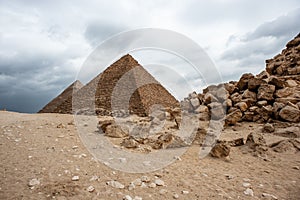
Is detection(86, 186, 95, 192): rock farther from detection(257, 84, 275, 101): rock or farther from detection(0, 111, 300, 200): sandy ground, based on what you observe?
detection(257, 84, 275, 101): rock

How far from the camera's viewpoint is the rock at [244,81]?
9.13m

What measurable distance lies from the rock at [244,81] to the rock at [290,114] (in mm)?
2360

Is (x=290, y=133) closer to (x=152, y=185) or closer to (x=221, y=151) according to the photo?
(x=221, y=151)

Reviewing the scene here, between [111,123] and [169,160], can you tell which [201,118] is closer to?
[111,123]

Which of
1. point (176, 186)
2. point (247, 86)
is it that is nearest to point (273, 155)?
point (176, 186)

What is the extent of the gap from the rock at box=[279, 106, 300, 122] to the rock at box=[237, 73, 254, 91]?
2360mm

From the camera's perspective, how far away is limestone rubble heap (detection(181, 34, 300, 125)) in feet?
24.2

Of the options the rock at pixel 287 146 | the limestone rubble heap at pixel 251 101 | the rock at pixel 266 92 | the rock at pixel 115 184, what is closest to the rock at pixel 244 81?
the limestone rubble heap at pixel 251 101

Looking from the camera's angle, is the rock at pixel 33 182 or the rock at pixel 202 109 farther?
the rock at pixel 202 109

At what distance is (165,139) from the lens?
5121mm

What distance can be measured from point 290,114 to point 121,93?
16625mm

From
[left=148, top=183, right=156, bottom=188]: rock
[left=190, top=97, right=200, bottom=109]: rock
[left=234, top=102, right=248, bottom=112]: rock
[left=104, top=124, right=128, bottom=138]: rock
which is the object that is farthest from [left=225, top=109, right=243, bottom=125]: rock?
[left=148, top=183, right=156, bottom=188]: rock

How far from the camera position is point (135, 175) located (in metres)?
3.24

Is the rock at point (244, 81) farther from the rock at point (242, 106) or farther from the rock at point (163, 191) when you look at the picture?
the rock at point (163, 191)
